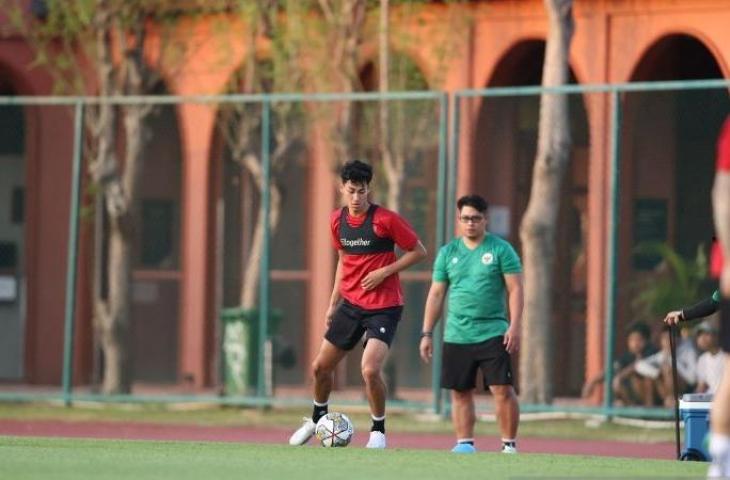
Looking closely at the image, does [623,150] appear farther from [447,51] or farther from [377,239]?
[377,239]

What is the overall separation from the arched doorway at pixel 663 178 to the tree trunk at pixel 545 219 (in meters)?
0.75

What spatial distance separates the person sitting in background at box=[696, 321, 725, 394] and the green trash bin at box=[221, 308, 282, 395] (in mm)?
4270

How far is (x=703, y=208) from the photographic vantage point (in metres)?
20.8

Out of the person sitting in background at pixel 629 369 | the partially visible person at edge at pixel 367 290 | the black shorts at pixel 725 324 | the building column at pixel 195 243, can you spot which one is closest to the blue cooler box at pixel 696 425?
the partially visible person at edge at pixel 367 290

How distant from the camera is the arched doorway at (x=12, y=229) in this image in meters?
25.6

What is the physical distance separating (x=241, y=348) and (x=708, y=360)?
193 inches

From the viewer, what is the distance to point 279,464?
Result: 12352mm

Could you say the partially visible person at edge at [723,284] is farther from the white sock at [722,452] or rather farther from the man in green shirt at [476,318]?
the man in green shirt at [476,318]

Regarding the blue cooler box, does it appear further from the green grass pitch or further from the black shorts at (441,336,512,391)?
the black shorts at (441,336,512,391)

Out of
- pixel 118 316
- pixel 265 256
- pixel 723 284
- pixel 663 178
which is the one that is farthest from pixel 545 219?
pixel 723 284

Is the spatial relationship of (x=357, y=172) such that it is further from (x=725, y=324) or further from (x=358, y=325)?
(x=725, y=324)

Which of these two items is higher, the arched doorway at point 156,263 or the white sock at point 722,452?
the arched doorway at point 156,263

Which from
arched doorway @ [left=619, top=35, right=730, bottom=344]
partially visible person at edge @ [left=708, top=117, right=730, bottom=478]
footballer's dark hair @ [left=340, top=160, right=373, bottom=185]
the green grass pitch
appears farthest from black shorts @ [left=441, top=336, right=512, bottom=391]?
arched doorway @ [left=619, top=35, right=730, bottom=344]

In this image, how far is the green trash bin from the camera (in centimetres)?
2130
